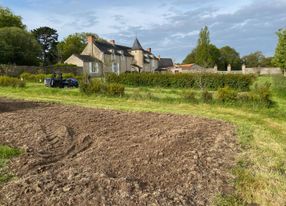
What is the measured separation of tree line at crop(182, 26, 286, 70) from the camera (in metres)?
46.1

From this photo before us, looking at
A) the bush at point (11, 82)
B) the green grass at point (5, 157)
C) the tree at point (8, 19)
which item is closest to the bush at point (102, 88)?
the bush at point (11, 82)

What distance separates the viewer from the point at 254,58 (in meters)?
92.1

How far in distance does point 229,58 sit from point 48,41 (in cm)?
4532

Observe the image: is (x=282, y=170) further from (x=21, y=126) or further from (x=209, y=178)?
(x=21, y=126)

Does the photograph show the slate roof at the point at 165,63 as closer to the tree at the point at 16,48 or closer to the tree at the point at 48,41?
the tree at the point at 48,41

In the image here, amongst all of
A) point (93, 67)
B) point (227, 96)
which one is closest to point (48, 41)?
point (93, 67)

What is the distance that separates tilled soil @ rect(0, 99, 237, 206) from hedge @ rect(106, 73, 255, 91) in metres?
15.0

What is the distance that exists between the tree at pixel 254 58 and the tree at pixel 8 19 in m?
60.1

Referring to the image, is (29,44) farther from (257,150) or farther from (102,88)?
(257,150)

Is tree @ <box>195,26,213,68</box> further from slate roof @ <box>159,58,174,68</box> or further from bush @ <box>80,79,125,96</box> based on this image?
bush @ <box>80,79,125,96</box>

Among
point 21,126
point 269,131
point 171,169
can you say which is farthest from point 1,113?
point 269,131

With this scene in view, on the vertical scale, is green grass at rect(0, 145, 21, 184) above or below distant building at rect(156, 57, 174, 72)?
below

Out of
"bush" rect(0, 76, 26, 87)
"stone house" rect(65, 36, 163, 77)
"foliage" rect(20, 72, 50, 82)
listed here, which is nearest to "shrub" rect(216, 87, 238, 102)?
"bush" rect(0, 76, 26, 87)

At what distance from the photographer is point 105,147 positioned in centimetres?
653
